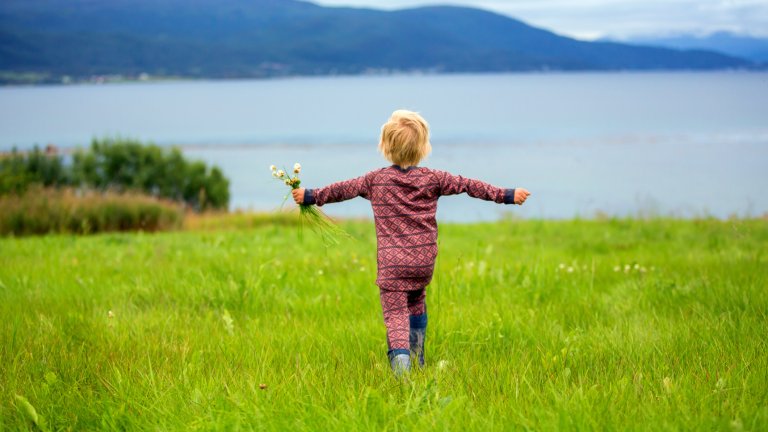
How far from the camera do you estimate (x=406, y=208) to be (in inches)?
189

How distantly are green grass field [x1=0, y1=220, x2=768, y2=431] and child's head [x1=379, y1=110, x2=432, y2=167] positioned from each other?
133cm

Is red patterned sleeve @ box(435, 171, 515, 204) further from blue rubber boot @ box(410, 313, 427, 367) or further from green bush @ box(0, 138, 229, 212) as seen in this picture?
green bush @ box(0, 138, 229, 212)

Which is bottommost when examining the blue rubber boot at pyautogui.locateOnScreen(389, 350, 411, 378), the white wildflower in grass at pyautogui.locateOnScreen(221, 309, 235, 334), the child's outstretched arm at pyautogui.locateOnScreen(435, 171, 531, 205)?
the white wildflower in grass at pyautogui.locateOnScreen(221, 309, 235, 334)

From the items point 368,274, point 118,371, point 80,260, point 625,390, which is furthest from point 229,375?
point 80,260

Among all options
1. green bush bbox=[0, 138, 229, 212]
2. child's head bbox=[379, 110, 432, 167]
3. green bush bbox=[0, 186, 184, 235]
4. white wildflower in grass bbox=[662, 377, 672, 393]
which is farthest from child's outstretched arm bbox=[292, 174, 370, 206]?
green bush bbox=[0, 138, 229, 212]

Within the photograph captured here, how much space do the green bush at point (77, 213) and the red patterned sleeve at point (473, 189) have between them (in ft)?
46.6

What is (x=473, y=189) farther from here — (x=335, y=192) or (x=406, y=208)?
(x=335, y=192)

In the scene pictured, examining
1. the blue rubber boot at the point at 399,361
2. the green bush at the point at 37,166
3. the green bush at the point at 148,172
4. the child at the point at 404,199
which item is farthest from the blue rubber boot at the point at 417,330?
the green bush at the point at 148,172

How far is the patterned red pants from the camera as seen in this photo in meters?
4.64

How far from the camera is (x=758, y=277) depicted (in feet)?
22.9

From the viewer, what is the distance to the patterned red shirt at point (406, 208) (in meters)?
4.76

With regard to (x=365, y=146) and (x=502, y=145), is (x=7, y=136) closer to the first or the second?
(x=365, y=146)

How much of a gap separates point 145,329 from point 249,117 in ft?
624

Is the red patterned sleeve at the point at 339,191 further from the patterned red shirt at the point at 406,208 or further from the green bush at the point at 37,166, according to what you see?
the green bush at the point at 37,166
